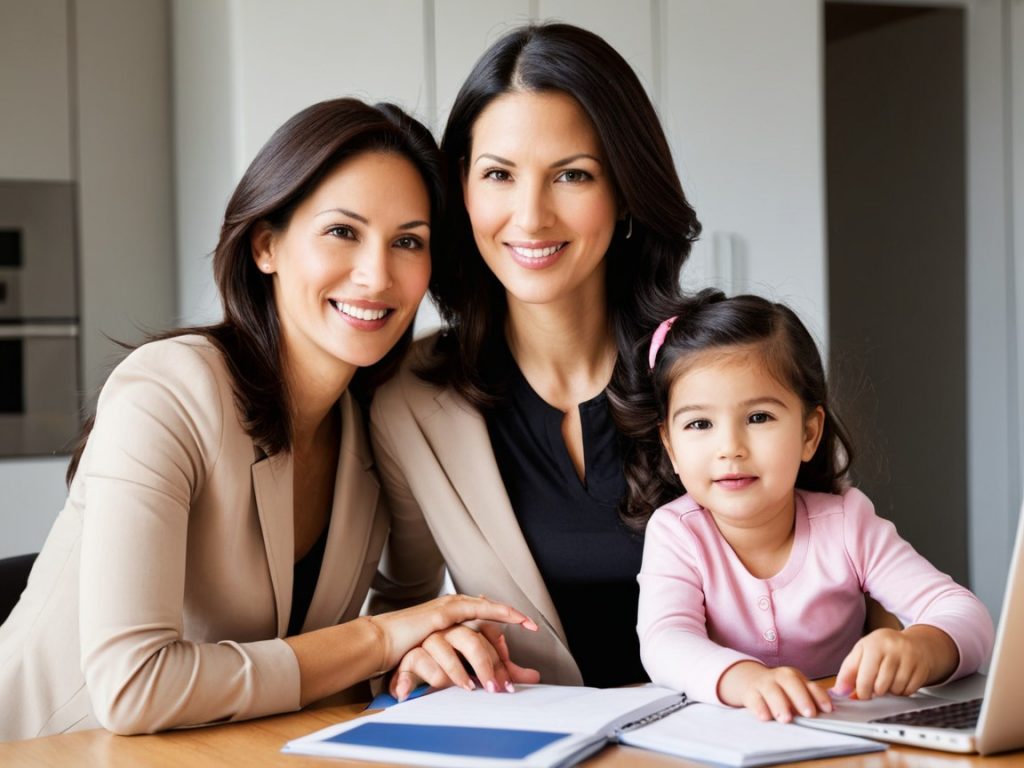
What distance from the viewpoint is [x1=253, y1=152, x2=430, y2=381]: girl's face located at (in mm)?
1657

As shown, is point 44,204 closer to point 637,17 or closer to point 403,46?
point 403,46

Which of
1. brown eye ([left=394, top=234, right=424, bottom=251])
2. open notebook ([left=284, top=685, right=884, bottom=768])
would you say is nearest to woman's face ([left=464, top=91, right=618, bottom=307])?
brown eye ([left=394, top=234, right=424, bottom=251])

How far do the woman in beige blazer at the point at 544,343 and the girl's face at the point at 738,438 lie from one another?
0.96ft

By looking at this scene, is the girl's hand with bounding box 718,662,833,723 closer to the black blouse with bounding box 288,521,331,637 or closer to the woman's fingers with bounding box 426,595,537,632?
the woman's fingers with bounding box 426,595,537,632

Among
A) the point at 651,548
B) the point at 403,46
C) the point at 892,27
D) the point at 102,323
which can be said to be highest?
the point at 892,27

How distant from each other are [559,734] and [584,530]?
72 centimetres

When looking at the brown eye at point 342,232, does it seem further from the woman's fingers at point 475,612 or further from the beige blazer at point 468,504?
the woman's fingers at point 475,612

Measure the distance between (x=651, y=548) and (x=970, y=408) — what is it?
322cm

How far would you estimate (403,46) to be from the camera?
142 inches

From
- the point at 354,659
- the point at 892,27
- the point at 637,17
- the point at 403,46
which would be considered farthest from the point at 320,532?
the point at 892,27

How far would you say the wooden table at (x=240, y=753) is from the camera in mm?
1128

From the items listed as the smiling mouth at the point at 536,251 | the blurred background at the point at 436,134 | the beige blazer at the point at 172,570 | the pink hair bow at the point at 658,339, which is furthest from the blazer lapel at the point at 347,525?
the blurred background at the point at 436,134

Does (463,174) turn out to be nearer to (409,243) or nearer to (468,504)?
(409,243)

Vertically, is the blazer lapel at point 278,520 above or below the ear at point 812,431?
below
